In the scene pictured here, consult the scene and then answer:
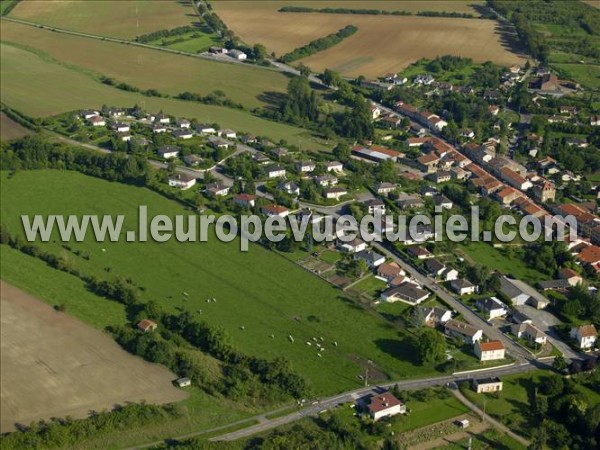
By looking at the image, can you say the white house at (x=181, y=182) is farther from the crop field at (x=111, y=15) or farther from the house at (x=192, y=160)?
the crop field at (x=111, y=15)

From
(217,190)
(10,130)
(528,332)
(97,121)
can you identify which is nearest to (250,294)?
(217,190)

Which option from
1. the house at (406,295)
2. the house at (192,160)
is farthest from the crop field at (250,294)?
the house at (192,160)

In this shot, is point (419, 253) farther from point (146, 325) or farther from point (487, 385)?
point (146, 325)

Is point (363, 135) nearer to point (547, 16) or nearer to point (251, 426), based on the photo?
point (251, 426)

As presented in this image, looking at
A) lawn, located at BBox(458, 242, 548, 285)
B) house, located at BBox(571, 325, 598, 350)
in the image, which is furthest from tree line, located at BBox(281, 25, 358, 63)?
house, located at BBox(571, 325, 598, 350)

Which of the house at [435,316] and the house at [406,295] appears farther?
the house at [406,295]

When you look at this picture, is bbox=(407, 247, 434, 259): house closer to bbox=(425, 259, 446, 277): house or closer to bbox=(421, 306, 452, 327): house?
bbox=(425, 259, 446, 277): house
